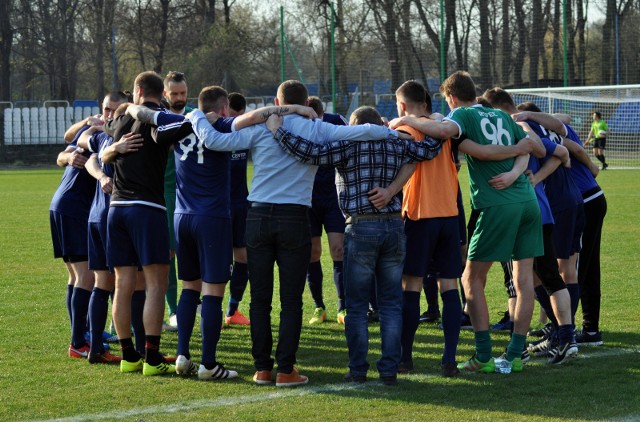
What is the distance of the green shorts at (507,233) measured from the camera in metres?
6.28

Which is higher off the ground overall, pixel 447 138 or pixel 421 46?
pixel 421 46

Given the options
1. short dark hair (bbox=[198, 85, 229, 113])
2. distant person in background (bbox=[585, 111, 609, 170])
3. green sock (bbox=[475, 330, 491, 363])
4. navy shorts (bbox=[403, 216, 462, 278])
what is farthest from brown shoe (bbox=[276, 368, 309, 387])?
distant person in background (bbox=[585, 111, 609, 170])

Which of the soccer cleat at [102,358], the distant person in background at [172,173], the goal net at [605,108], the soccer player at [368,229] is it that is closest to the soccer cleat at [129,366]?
the soccer cleat at [102,358]

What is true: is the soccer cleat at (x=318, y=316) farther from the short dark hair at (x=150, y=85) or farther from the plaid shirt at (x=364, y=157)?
the short dark hair at (x=150, y=85)

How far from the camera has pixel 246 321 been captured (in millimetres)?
8617

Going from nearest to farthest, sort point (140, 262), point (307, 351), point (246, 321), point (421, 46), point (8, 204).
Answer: point (140, 262) → point (307, 351) → point (246, 321) → point (8, 204) → point (421, 46)

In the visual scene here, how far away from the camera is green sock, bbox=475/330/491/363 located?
636cm

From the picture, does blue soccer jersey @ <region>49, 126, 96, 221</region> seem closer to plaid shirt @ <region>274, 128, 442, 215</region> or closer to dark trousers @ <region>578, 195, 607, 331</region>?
plaid shirt @ <region>274, 128, 442, 215</region>

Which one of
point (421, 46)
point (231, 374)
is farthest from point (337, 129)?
point (421, 46)

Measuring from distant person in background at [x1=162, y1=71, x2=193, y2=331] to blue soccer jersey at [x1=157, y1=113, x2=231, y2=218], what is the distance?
65 cm

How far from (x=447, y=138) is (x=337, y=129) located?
75 cm

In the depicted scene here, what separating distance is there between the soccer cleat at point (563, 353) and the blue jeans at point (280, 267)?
77.2 inches

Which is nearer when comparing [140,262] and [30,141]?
[140,262]

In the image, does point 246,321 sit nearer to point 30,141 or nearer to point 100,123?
point 100,123
